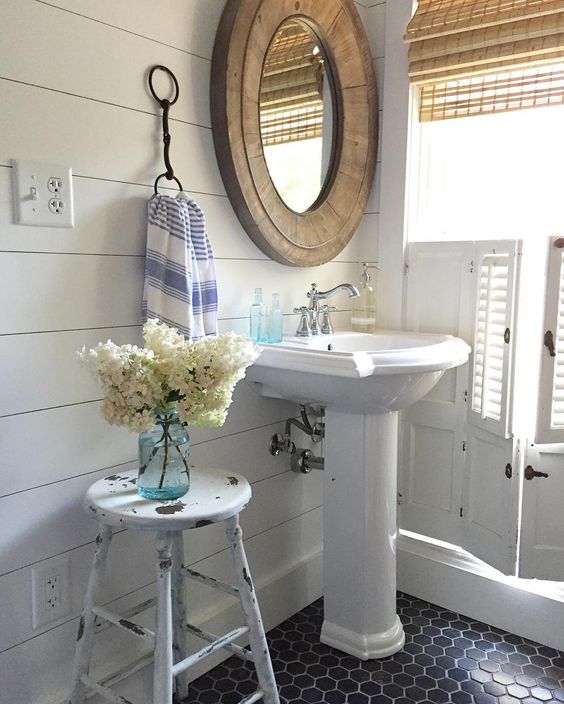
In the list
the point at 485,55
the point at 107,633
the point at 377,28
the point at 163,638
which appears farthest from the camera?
the point at 377,28

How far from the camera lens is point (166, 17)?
144cm

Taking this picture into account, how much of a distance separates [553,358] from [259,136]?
3.17 feet

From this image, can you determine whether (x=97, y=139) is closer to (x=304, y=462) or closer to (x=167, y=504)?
(x=167, y=504)

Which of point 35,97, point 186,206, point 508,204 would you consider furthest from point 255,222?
point 508,204

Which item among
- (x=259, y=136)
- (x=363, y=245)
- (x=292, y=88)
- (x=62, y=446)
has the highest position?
(x=292, y=88)

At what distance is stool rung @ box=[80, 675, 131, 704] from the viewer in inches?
47.6

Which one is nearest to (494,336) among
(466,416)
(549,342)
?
(549,342)

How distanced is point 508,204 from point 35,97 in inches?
51.8

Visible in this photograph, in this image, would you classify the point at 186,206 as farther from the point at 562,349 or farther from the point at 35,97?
the point at 562,349

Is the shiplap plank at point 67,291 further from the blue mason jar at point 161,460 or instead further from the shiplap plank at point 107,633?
the shiplap plank at point 107,633

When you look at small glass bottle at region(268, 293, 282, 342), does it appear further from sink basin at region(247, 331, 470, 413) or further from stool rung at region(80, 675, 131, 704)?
stool rung at region(80, 675, 131, 704)

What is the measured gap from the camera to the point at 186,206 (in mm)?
1429

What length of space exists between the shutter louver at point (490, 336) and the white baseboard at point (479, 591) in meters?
0.50

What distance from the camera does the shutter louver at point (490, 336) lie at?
1.78m
